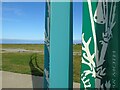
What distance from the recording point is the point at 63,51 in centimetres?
84

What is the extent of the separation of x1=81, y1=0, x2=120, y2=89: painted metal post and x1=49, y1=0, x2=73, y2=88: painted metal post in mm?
179

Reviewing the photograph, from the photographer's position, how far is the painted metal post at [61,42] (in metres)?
0.84

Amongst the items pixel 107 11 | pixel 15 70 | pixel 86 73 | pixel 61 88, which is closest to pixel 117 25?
pixel 107 11

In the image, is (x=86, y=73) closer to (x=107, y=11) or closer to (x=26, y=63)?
(x=107, y=11)

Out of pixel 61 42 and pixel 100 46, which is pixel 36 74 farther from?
pixel 61 42

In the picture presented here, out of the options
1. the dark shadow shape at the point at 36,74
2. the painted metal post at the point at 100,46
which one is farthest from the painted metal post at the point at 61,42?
the dark shadow shape at the point at 36,74

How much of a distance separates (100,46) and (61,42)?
246 millimetres

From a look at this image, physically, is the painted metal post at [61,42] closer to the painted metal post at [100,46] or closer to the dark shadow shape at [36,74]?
the painted metal post at [100,46]

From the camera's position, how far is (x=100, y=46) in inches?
40.2

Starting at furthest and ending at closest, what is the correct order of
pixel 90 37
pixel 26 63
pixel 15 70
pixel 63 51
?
1. pixel 26 63
2. pixel 15 70
3. pixel 90 37
4. pixel 63 51

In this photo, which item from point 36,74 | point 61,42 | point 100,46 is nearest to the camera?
point 61,42

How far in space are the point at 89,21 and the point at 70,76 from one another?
270 mm

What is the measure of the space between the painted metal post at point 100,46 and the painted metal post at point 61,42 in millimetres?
179

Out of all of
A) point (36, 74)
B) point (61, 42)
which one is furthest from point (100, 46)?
point (36, 74)
